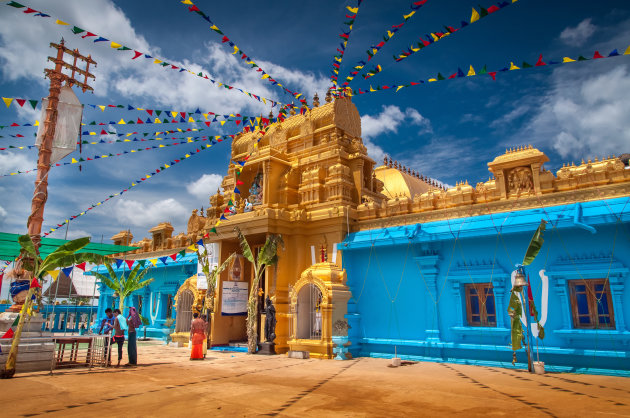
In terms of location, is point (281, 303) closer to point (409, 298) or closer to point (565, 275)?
point (409, 298)

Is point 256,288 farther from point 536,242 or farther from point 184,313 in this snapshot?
point 536,242

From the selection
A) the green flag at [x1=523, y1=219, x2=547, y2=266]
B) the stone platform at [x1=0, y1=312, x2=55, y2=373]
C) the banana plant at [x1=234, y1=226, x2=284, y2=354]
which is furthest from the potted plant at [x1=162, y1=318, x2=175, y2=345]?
the green flag at [x1=523, y1=219, x2=547, y2=266]

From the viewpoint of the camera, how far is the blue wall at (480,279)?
1055 cm

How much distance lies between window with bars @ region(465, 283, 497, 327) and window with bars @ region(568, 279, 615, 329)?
2037 mm

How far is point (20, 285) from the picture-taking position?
11.4 m

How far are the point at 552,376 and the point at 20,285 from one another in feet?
44.0

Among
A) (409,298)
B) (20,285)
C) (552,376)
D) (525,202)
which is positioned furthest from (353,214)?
(20,285)

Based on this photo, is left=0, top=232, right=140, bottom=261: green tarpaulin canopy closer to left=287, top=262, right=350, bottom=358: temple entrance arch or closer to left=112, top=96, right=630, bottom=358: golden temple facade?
left=112, top=96, right=630, bottom=358: golden temple facade

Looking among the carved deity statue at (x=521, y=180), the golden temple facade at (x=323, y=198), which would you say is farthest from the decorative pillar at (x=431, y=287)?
the carved deity statue at (x=521, y=180)

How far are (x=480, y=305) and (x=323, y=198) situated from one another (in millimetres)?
7091

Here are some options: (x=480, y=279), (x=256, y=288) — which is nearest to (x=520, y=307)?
(x=480, y=279)

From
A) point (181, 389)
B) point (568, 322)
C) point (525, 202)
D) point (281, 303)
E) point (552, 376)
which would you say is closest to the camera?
point (181, 389)

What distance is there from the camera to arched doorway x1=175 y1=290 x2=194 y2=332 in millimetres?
18438

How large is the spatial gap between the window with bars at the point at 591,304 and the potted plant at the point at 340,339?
6.39m
